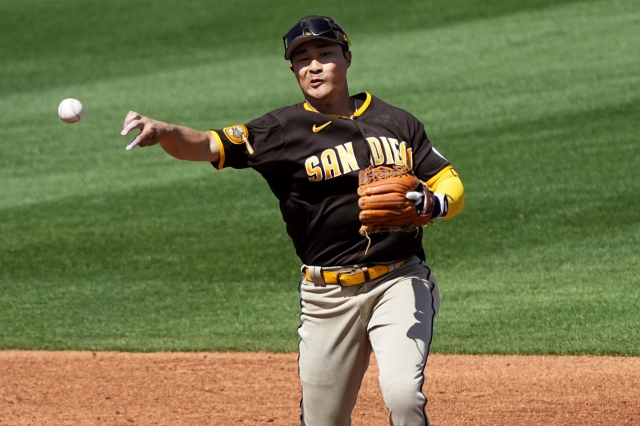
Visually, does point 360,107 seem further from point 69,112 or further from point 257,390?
point 257,390

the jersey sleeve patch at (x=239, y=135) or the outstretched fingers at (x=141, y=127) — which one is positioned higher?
the outstretched fingers at (x=141, y=127)

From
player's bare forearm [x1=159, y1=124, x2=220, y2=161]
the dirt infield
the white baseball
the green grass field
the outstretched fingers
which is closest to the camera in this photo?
the outstretched fingers

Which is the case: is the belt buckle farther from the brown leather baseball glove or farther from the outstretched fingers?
the outstretched fingers

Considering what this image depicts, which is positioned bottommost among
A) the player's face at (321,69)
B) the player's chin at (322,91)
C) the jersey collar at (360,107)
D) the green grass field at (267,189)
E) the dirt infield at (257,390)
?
the dirt infield at (257,390)

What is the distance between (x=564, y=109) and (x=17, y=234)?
24.0 ft

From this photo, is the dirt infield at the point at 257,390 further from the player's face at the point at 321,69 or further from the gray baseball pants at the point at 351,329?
the player's face at the point at 321,69

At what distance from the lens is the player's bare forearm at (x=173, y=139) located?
369 cm

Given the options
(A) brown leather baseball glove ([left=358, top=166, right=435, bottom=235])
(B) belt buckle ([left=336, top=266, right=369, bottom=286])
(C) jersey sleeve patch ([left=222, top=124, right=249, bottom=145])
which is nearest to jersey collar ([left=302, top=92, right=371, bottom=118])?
(C) jersey sleeve patch ([left=222, top=124, right=249, bottom=145])

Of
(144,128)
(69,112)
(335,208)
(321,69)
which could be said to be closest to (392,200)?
(335,208)

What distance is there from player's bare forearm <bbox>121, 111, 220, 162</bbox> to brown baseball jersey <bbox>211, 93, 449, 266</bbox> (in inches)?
2.3

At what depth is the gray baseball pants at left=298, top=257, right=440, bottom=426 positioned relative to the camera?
4.03m

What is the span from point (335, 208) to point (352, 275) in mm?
299

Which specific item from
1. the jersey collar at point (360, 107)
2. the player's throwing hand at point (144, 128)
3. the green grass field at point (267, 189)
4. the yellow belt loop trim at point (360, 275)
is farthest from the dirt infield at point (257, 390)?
the player's throwing hand at point (144, 128)

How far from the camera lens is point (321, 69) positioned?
4.24 m
